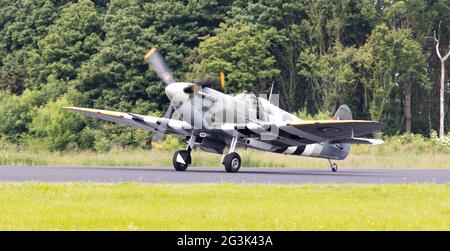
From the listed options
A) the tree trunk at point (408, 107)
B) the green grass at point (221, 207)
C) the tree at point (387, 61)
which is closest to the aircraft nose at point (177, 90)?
the green grass at point (221, 207)

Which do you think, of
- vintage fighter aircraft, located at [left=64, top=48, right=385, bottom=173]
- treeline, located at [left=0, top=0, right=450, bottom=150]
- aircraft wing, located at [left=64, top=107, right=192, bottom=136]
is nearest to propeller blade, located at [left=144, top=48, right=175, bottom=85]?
vintage fighter aircraft, located at [left=64, top=48, right=385, bottom=173]

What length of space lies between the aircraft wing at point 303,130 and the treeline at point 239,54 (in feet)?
68.5

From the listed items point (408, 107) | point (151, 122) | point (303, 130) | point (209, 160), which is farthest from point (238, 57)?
point (303, 130)

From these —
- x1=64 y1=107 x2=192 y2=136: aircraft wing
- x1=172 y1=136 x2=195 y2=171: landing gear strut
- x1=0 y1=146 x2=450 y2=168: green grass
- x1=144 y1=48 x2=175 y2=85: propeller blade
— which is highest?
x1=144 y1=48 x2=175 y2=85: propeller blade

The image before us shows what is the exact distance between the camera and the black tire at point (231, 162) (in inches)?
1117

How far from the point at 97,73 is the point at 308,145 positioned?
2445 cm

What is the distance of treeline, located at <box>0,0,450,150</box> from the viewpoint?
53.4 metres

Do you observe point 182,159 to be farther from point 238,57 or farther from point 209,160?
point 238,57

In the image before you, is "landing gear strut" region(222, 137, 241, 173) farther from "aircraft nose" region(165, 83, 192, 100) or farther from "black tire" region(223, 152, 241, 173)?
"aircraft nose" region(165, 83, 192, 100)

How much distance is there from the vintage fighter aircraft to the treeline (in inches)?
791

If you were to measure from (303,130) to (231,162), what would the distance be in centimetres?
236

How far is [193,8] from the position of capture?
5762 centimetres

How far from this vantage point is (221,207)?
48.6 ft
